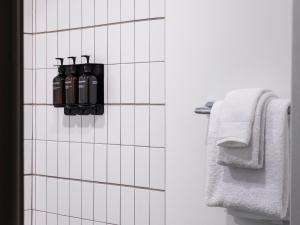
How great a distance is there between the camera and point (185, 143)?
1810 millimetres

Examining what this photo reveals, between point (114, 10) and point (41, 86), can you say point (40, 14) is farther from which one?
point (114, 10)

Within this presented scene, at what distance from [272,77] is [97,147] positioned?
93 cm

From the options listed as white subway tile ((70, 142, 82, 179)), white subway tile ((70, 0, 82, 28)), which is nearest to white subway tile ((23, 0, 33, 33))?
white subway tile ((70, 0, 82, 28))

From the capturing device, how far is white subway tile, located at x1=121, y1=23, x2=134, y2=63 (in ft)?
6.57

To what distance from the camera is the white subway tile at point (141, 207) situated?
193 cm

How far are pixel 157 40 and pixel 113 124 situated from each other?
0.44 meters

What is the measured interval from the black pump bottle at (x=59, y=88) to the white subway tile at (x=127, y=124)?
1.22 ft

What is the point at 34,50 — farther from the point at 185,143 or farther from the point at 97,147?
the point at 185,143

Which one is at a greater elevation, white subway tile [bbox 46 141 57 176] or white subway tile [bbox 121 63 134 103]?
white subway tile [bbox 121 63 134 103]

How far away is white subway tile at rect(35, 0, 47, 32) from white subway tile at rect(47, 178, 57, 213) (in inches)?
31.6

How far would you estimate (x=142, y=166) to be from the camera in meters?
1.96

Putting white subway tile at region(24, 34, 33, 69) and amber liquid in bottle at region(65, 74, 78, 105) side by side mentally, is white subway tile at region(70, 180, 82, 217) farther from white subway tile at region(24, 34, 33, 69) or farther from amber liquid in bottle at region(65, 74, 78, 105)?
white subway tile at region(24, 34, 33, 69)
